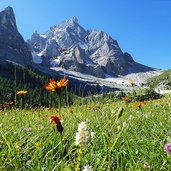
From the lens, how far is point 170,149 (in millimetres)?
1978

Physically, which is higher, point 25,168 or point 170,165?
point 170,165

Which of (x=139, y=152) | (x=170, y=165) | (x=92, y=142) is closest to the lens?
(x=170, y=165)

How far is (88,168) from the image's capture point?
1.77 meters

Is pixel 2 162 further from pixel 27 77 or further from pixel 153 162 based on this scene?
pixel 27 77

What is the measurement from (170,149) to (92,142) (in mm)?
1941

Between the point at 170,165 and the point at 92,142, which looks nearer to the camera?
the point at 170,165

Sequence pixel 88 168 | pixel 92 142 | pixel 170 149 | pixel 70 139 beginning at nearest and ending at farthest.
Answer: pixel 88 168, pixel 170 149, pixel 92 142, pixel 70 139

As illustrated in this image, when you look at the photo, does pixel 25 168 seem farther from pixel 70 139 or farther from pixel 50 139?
pixel 70 139

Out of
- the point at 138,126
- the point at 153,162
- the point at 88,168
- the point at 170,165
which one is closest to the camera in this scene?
the point at 88,168

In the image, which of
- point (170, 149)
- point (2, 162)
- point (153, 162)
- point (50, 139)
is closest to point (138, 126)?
point (50, 139)

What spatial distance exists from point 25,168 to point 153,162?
1095mm

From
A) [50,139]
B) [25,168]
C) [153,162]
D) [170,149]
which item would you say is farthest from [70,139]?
[170,149]

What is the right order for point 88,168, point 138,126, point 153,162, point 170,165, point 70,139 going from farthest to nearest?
point 138,126
point 70,139
point 153,162
point 170,165
point 88,168

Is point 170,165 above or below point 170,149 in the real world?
below
